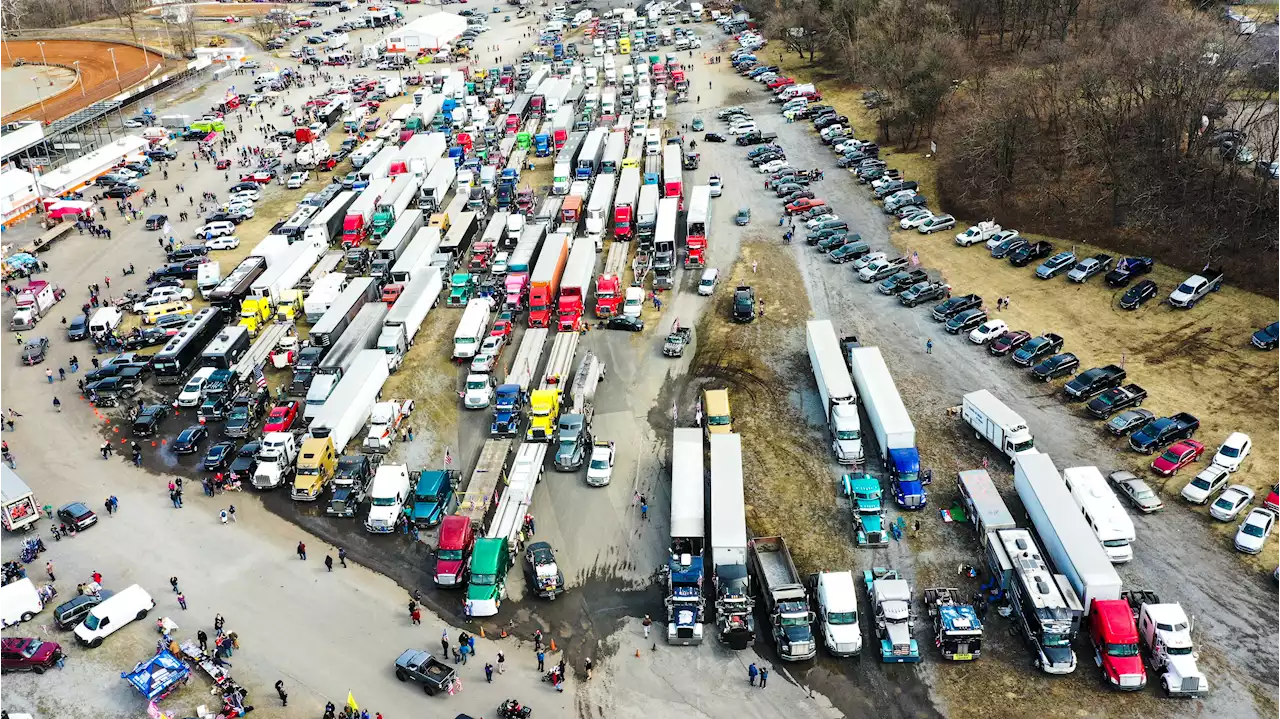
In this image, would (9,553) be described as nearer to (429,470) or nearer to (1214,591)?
(429,470)

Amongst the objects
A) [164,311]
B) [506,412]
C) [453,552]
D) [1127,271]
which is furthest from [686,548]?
[164,311]

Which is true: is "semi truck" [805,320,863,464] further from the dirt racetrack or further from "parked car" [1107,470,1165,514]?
the dirt racetrack

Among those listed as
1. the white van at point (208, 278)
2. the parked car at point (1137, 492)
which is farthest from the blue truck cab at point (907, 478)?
the white van at point (208, 278)

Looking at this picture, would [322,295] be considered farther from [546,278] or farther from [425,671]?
[425,671]

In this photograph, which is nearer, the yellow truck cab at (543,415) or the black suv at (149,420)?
the yellow truck cab at (543,415)

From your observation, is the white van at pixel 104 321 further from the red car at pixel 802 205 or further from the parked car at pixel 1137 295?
the parked car at pixel 1137 295

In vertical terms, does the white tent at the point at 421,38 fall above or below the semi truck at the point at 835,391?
below

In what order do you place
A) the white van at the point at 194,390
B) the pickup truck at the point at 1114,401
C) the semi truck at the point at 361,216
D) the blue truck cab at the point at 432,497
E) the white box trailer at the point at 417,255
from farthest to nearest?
the semi truck at the point at 361,216 → the white box trailer at the point at 417,255 → the white van at the point at 194,390 → the pickup truck at the point at 1114,401 → the blue truck cab at the point at 432,497
